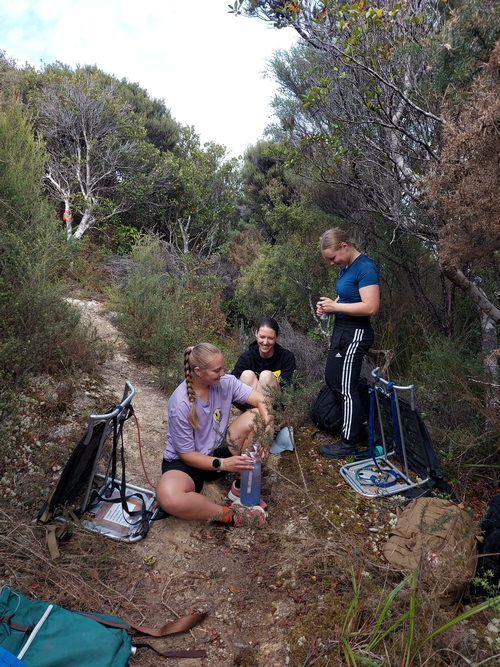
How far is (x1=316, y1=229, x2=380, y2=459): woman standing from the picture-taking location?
10.7 feet

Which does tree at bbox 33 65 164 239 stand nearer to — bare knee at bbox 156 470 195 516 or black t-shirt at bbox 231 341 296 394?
black t-shirt at bbox 231 341 296 394

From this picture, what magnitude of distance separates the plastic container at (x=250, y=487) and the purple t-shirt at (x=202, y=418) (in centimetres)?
27

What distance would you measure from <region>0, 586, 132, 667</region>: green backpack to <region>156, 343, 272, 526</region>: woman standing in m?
0.80

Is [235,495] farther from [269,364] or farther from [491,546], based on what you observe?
[491,546]

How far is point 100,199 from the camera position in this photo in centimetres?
1048

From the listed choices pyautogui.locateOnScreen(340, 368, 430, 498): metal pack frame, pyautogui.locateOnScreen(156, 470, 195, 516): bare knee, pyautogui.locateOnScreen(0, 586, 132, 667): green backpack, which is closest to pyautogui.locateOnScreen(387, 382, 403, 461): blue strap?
pyautogui.locateOnScreen(340, 368, 430, 498): metal pack frame

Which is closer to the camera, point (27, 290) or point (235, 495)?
point (235, 495)

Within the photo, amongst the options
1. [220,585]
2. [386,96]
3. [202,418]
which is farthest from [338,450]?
[386,96]

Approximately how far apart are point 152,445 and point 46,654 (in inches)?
83.1

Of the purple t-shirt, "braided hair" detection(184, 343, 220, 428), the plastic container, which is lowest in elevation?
the plastic container

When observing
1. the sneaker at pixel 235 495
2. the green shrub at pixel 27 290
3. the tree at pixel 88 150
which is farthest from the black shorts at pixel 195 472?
the tree at pixel 88 150

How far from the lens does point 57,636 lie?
1781 millimetres

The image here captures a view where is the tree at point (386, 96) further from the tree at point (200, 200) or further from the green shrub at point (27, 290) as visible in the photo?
the tree at point (200, 200)

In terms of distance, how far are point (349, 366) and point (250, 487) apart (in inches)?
43.8
